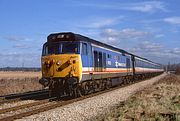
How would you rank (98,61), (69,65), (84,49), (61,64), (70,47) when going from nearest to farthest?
(69,65)
(61,64)
(70,47)
(84,49)
(98,61)

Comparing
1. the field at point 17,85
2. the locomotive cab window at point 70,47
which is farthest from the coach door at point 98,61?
the field at point 17,85

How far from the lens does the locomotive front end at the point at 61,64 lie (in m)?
19.9

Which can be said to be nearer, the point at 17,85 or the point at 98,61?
the point at 98,61

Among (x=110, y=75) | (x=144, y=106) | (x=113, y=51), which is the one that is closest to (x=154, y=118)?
(x=144, y=106)

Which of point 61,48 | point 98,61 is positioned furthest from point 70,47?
point 98,61

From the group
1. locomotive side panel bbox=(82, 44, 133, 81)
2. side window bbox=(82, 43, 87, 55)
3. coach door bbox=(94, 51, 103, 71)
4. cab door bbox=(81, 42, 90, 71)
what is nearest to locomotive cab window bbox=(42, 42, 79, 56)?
cab door bbox=(81, 42, 90, 71)

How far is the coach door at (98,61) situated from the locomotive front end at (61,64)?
3550 mm

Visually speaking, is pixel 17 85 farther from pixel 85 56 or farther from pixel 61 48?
pixel 61 48

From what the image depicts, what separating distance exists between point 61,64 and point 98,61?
5.15 m

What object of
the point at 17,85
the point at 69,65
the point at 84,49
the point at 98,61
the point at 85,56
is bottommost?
the point at 17,85

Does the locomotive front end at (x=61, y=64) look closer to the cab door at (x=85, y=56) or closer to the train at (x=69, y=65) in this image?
the train at (x=69, y=65)

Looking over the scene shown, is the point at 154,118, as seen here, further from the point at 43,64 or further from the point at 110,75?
the point at 110,75

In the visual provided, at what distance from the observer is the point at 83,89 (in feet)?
70.7

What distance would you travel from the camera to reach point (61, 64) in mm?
20047
